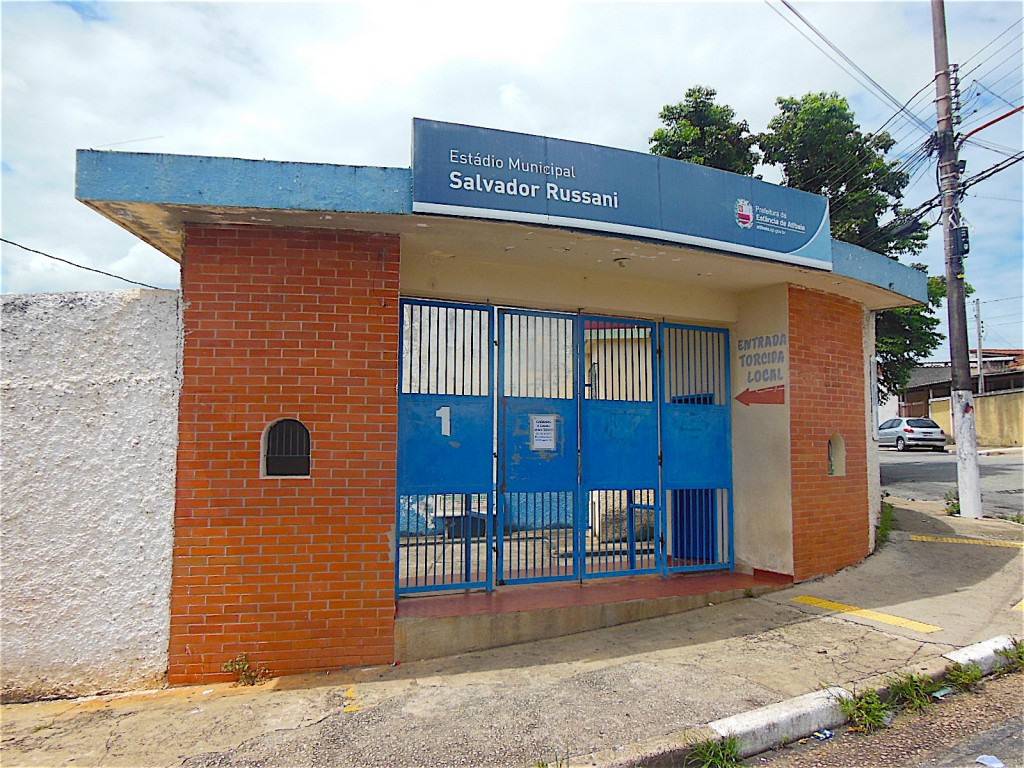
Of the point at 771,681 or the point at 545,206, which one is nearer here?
the point at 771,681

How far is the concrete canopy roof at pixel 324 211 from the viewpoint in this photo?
424 centimetres

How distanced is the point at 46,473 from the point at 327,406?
189 cm

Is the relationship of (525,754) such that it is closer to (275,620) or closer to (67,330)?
(275,620)

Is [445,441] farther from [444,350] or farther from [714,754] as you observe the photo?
[714,754]

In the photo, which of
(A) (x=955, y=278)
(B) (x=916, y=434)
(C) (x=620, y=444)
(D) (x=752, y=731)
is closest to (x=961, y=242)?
(A) (x=955, y=278)

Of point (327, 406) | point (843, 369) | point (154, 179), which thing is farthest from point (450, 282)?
point (843, 369)

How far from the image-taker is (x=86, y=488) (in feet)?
14.5

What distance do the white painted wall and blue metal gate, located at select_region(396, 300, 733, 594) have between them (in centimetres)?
180

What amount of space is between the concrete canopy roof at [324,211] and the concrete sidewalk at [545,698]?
3185mm

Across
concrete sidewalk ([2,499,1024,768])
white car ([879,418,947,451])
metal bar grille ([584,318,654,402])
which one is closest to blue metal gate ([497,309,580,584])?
metal bar grille ([584,318,654,402])

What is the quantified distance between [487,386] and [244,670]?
2.87 metres

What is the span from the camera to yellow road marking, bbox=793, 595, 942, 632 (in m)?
5.30

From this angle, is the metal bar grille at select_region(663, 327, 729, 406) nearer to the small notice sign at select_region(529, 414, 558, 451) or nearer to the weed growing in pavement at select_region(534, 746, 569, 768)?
the small notice sign at select_region(529, 414, 558, 451)

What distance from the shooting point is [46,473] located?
4.38 meters
